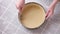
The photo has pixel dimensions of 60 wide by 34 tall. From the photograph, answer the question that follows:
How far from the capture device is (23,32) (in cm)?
107

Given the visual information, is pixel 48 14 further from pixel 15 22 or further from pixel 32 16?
pixel 15 22

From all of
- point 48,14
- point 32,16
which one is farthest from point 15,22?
point 48,14

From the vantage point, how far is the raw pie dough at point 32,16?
1.05m

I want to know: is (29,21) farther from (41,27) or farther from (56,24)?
(56,24)

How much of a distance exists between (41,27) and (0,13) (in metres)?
0.36

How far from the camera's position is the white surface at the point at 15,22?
1.07 meters

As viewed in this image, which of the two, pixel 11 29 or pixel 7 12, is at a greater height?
pixel 7 12

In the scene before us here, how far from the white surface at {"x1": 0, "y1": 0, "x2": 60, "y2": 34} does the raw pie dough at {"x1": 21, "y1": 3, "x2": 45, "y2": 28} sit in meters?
0.05

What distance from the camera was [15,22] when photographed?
109 centimetres

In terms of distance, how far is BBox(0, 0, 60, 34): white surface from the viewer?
1.07 meters

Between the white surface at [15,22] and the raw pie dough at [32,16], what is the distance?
0.05 metres

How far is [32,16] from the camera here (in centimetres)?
108

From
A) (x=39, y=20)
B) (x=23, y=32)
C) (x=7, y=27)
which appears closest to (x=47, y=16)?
(x=39, y=20)

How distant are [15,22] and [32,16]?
0.48ft
